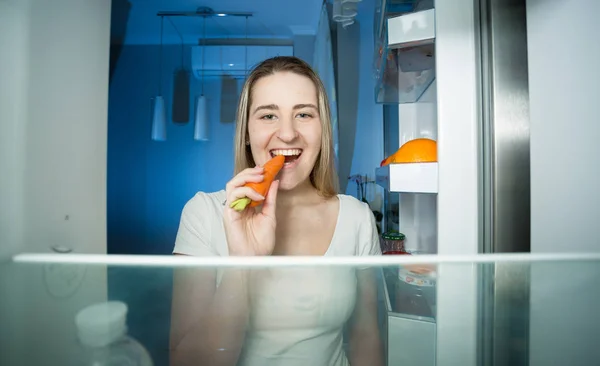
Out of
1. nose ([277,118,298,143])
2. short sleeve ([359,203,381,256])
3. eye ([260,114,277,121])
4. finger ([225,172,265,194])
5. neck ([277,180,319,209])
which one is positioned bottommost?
short sleeve ([359,203,381,256])

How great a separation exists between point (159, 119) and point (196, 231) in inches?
59.8

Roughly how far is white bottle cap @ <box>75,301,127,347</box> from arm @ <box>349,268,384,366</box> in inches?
6.2

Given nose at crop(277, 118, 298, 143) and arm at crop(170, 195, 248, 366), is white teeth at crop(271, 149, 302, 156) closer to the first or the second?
nose at crop(277, 118, 298, 143)

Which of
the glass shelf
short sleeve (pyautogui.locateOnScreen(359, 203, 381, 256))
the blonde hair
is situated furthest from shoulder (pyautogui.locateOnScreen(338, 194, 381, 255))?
the glass shelf

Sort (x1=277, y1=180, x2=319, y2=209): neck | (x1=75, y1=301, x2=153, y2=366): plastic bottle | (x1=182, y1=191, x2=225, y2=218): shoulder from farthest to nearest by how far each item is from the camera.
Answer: (x1=277, y1=180, x2=319, y2=209): neck → (x1=182, y1=191, x2=225, y2=218): shoulder → (x1=75, y1=301, x2=153, y2=366): plastic bottle

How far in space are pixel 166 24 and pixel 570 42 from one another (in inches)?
86.2

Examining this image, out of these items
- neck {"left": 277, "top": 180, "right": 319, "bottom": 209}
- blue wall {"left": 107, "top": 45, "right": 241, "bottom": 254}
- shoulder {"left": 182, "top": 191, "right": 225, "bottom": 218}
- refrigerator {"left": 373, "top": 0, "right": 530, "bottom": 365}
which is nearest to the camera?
refrigerator {"left": 373, "top": 0, "right": 530, "bottom": 365}

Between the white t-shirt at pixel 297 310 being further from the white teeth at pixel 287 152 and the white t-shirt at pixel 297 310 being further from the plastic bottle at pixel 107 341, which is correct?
the white teeth at pixel 287 152

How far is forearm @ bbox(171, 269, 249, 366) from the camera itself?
0.65 ft

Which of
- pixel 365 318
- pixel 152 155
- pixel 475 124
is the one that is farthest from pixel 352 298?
pixel 152 155

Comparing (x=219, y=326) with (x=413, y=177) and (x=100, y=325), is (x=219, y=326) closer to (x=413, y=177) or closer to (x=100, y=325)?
(x=100, y=325)

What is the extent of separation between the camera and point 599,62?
356 millimetres

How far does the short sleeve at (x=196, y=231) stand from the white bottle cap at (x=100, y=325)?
18.8 inches

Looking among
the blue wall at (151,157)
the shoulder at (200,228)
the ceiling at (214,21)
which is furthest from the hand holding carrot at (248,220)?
the ceiling at (214,21)
